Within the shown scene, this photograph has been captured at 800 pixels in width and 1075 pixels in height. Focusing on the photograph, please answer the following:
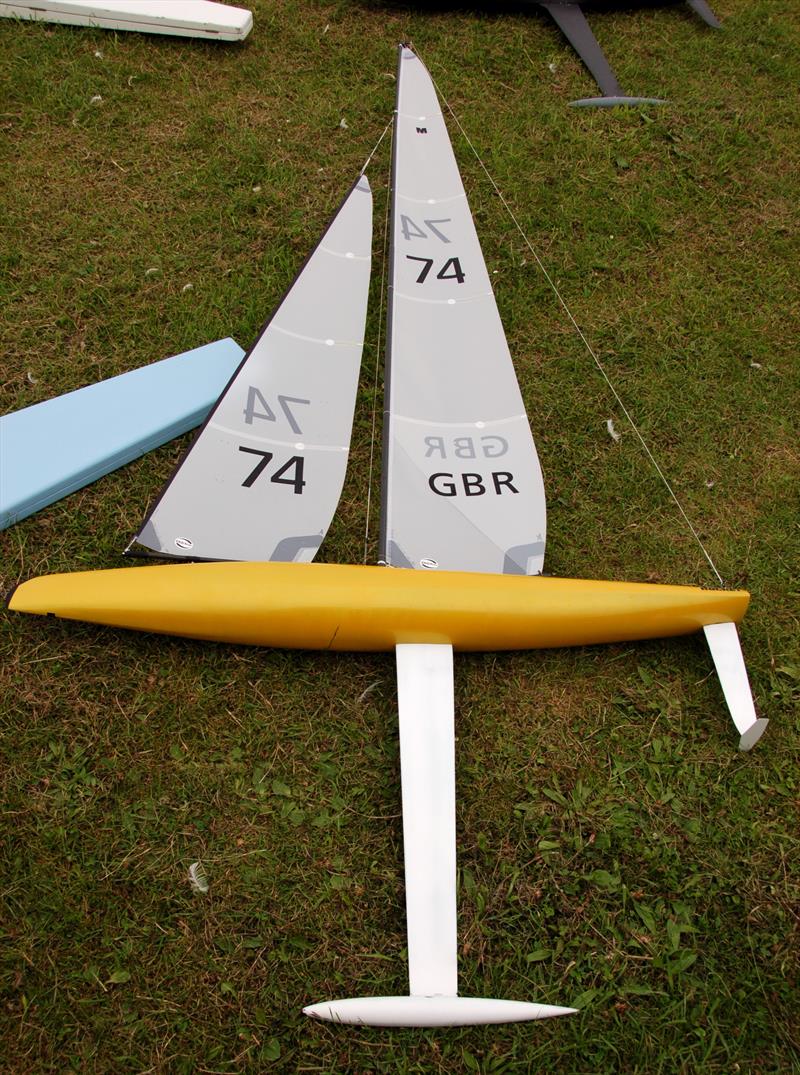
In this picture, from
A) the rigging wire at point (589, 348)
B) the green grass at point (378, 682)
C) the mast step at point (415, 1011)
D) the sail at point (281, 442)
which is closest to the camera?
the mast step at point (415, 1011)

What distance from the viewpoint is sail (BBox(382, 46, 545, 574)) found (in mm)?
3172

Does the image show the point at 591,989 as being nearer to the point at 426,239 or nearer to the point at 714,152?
the point at 426,239

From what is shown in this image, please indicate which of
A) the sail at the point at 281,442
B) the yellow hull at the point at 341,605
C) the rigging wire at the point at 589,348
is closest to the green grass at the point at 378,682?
the rigging wire at the point at 589,348

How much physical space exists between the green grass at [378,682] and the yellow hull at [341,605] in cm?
18

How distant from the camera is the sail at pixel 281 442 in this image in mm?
3035

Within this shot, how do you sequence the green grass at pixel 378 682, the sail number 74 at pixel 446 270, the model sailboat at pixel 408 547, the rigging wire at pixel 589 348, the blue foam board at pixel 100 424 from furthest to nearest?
the sail number 74 at pixel 446 270, the rigging wire at pixel 589 348, the blue foam board at pixel 100 424, the model sailboat at pixel 408 547, the green grass at pixel 378 682

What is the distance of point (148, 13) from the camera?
5.03 meters

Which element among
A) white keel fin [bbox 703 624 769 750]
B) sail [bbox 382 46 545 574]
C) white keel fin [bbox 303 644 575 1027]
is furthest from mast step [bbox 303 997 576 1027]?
sail [bbox 382 46 545 574]

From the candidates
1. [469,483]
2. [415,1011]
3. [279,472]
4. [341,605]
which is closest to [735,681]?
[469,483]

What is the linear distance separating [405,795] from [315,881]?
1.32 feet

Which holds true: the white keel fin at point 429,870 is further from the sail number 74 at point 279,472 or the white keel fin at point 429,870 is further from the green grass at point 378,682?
the sail number 74 at point 279,472

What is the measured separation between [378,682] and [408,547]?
0.52 meters

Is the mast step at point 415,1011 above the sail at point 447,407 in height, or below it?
below

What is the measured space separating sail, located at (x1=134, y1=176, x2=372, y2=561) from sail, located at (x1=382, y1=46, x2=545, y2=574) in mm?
217
